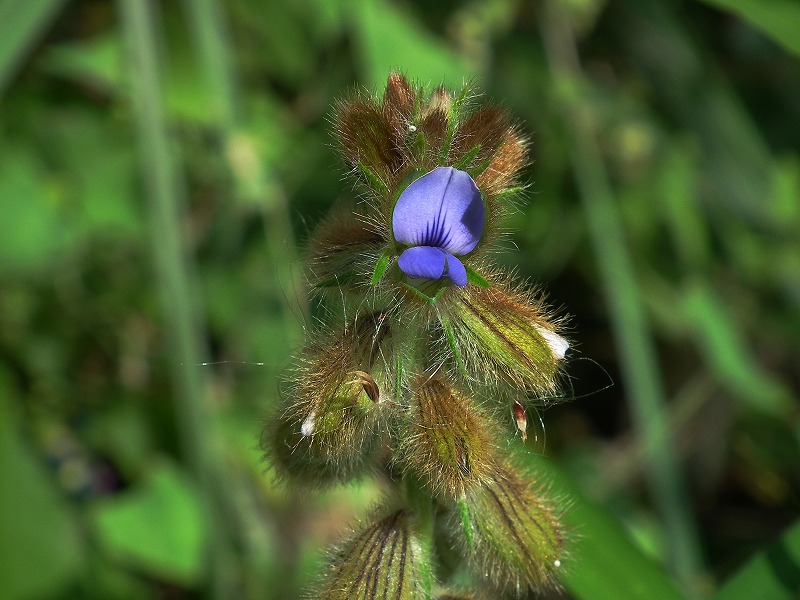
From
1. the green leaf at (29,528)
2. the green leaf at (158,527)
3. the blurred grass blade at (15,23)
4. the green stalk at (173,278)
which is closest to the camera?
the blurred grass blade at (15,23)

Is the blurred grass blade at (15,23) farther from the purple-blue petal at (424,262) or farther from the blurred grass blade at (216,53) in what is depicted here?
the purple-blue petal at (424,262)

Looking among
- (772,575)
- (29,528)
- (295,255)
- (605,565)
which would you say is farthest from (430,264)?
(29,528)

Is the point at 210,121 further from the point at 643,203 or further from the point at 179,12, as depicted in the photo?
the point at 643,203

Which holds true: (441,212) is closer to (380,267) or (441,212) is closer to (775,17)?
(380,267)

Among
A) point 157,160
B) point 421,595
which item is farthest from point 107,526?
point 421,595

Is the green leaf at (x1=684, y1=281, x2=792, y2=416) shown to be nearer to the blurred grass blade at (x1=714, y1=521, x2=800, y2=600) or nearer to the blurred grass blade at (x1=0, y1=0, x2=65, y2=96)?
the blurred grass blade at (x1=714, y1=521, x2=800, y2=600)

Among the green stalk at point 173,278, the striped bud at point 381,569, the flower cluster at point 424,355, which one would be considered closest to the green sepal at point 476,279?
the flower cluster at point 424,355
